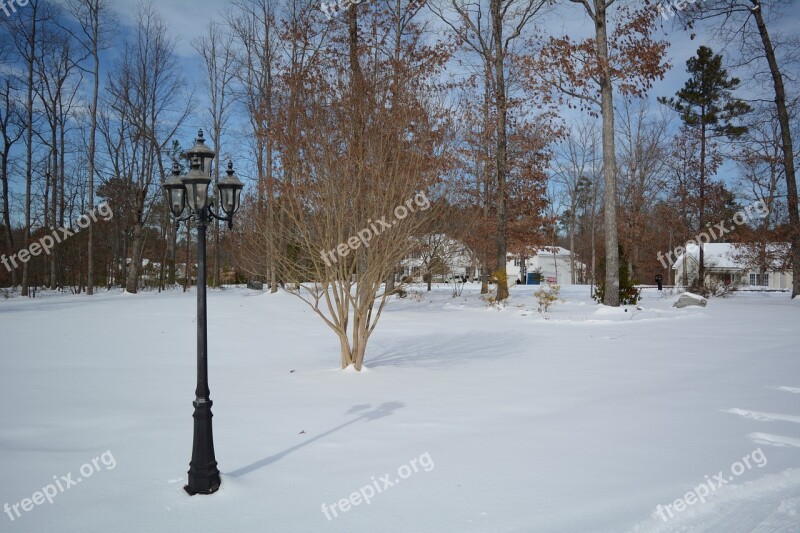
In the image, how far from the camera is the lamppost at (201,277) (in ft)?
12.0

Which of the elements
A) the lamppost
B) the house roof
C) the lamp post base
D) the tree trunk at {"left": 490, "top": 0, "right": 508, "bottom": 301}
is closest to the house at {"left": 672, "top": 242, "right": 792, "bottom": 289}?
the house roof

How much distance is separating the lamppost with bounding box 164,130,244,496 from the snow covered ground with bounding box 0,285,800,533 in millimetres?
169

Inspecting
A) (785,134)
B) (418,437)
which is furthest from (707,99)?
(418,437)

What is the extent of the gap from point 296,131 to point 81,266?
27.1 meters

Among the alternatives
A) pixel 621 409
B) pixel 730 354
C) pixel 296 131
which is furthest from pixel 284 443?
pixel 730 354

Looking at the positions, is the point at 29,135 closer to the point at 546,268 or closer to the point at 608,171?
the point at 608,171

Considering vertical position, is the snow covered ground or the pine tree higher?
the pine tree

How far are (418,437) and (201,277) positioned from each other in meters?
2.50

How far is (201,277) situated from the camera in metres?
3.95

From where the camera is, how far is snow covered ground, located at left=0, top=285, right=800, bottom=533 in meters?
3.34

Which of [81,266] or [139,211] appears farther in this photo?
[81,266]

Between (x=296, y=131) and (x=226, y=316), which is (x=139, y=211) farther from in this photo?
(x=296, y=131)

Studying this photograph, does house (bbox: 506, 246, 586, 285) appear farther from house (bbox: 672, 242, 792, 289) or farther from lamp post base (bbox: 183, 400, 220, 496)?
lamp post base (bbox: 183, 400, 220, 496)

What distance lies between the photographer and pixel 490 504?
3428 mm
